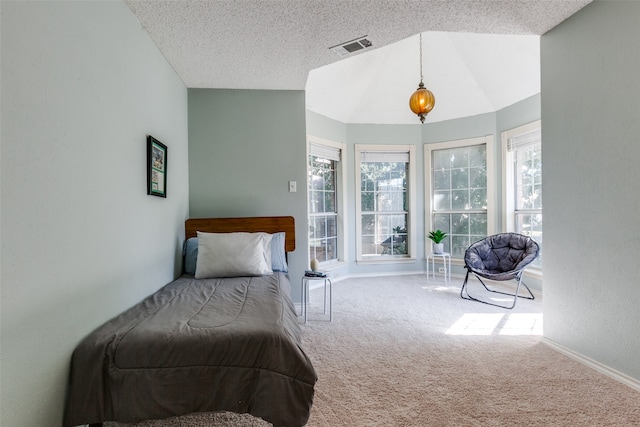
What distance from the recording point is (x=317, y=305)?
370 centimetres

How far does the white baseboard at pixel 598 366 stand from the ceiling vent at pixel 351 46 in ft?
9.24

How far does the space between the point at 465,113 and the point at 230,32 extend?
148 inches

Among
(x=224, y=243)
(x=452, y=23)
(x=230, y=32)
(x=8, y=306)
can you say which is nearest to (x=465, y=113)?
(x=452, y=23)

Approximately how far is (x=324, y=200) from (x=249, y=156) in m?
1.63

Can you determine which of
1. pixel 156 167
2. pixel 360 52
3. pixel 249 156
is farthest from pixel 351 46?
pixel 156 167

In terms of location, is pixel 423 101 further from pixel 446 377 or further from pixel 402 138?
pixel 446 377

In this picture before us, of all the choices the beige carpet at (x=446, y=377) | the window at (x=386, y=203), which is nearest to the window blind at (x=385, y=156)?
the window at (x=386, y=203)

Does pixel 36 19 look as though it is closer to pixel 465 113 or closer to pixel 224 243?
pixel 224 243

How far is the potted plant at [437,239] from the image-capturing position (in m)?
4.57

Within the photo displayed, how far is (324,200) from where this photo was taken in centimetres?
486

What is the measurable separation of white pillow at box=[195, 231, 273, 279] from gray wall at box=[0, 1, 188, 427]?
0.52 meters

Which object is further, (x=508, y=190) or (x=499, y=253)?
(x=508, y=190)

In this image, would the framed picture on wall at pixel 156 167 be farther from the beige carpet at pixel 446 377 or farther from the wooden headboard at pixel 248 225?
the beige carpet at pixel 446 377

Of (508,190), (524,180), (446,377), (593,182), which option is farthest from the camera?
(508,190)
